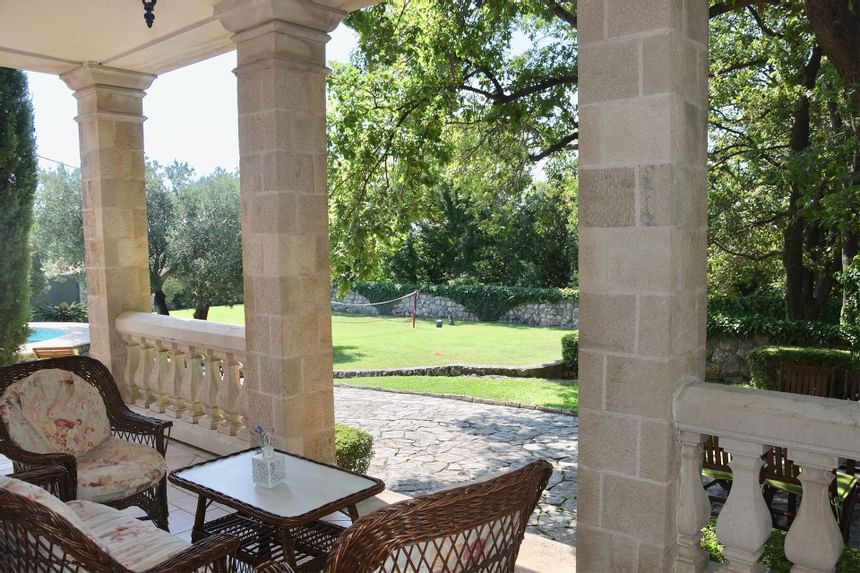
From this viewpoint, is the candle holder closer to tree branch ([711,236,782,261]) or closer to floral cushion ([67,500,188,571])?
floral cushion ([67,500,188,571])

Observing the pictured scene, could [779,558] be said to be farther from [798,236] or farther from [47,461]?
[798,236]

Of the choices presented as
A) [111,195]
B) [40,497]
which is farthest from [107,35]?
[40,497]

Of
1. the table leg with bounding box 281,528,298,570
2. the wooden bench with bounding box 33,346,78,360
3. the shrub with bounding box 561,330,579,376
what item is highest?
the table leg with bounding box 281,528,298,570

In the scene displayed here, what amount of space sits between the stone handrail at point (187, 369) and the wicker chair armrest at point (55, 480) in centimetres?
157

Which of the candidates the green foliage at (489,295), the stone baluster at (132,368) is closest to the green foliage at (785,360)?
the stone baluster at (132,368)

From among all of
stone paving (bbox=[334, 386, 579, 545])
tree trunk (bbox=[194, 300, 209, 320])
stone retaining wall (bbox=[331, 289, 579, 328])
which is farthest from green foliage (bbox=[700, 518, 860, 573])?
stone retaining wall (bbox=[331, 289, 579, 328])

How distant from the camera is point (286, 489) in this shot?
264 cm

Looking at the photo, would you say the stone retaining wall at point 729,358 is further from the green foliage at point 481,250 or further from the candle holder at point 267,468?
the green foliage at point 481,250

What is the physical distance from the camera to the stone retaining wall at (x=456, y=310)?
22.0 m

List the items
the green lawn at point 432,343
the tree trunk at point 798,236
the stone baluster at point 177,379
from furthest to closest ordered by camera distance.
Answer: the green lawn at point 432,343 < the tree trunk at point 798,236 < the stone baluster at point 177,379

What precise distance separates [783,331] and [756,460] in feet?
33.7

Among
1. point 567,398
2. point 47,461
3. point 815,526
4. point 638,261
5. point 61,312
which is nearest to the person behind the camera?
point 815,526

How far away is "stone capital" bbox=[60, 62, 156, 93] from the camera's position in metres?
5.32

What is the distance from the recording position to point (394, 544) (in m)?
1.55
